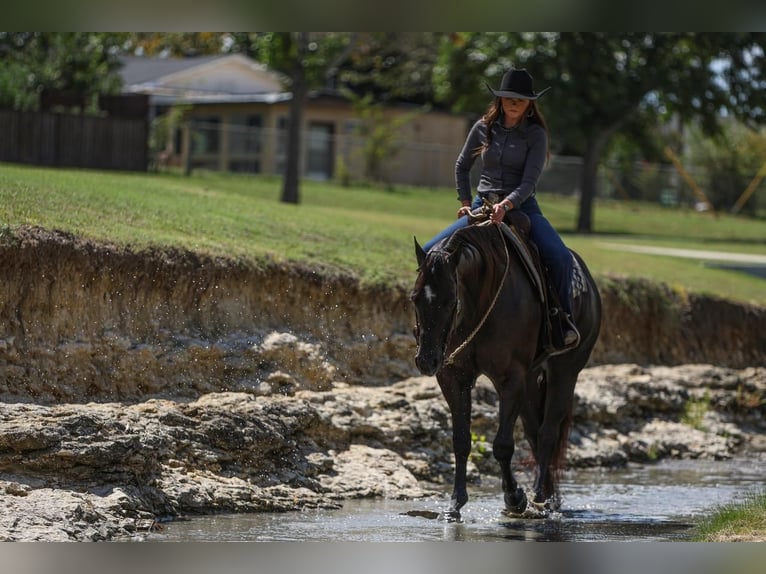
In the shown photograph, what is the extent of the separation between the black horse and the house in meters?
33.8

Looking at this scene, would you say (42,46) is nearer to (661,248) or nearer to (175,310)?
(661,248)

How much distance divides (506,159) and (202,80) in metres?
41.8

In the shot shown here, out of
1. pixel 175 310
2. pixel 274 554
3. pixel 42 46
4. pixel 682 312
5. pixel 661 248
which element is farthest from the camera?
pixel 42 46

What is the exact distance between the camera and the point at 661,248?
98.9 feet

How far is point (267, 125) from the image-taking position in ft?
166

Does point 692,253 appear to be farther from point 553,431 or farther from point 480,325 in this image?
point 480,325

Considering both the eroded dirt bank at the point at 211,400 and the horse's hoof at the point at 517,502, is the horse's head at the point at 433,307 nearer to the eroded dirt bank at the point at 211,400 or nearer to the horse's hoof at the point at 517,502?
the horse's hoof at the point at 517,502

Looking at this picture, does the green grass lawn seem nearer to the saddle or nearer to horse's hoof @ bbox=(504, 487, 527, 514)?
the saddle

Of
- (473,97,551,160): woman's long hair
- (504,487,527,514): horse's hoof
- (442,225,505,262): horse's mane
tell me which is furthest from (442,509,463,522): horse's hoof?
(473,97,551,160): woman's long hair

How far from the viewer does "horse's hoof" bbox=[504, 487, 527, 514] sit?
1170 cm

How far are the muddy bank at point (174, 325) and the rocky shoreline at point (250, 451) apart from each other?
14.4 inches

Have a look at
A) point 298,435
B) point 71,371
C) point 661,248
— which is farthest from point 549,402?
point 661,248
